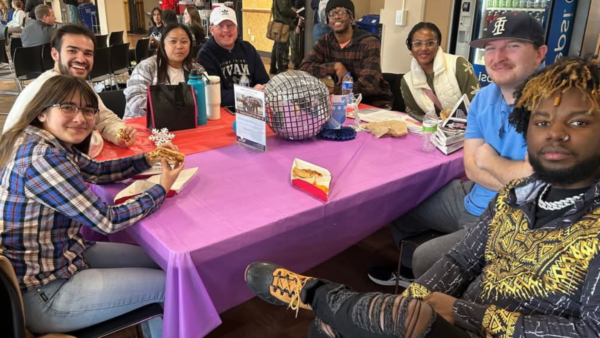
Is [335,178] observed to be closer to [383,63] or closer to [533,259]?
[533,259]

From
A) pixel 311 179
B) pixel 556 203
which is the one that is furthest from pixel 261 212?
pixel 556 203

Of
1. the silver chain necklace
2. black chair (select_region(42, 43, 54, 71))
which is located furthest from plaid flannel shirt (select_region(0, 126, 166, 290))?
black chair (select_region(42, 43, 54, 71))

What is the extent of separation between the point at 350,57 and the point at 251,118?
1.61 metres

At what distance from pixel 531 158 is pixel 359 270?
139 centimetres

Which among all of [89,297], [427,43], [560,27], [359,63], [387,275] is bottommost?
[387,275]

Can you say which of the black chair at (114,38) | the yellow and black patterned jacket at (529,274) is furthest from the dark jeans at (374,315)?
the black chair at (114,38)

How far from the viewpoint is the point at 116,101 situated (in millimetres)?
2551

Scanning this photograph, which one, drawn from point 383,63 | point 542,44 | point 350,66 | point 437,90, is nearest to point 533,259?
point 542,44

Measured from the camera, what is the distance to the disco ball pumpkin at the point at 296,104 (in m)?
1.73

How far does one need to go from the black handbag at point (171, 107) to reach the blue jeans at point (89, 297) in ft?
2.83

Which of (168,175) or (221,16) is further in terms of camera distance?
(221,16)

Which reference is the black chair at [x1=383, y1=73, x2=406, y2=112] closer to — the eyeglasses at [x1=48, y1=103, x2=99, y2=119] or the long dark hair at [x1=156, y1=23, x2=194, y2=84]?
the long dark hair at [x1=156, y1=23, x2=194, y2=84]

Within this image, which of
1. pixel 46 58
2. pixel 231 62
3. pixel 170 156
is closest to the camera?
pixel 170 156

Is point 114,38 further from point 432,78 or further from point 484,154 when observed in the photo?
point 484,154
